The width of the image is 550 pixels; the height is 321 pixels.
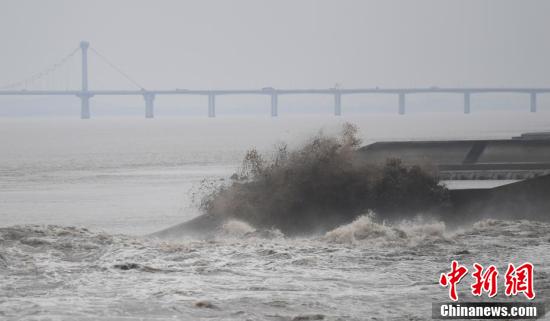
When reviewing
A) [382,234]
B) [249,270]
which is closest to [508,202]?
[382,234]

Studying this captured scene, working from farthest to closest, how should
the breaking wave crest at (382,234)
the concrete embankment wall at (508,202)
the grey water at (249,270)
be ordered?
the concrete embankment wall at (508,202), the breaking wave crest at (382,234), the grey water at (249,270)

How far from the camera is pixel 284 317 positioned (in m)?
A: 15.0

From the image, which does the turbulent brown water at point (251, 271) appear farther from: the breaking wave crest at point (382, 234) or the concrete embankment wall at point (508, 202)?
the concrete embankment wall at point (508, 202)

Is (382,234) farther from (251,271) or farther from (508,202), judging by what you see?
(508,202)

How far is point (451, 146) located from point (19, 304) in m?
31.4

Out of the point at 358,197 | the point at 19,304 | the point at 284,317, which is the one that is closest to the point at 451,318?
the point at 284,317

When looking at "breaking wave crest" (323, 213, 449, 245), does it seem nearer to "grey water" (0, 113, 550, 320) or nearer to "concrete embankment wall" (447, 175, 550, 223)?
"grey water" (0, 113, 550, 320)

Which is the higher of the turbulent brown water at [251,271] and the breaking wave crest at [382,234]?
the breaking wave crest at [382,234]

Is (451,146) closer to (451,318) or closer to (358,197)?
(358,197)

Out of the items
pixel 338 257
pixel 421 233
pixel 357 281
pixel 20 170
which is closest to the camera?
pixel 357 281

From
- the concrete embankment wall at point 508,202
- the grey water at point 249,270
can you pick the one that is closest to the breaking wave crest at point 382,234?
the grey water at point 249,270

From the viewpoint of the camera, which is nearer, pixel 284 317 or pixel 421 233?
pixel 284 317

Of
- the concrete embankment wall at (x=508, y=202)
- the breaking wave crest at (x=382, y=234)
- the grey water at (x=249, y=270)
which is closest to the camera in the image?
the grey water at (x=249, y=270)

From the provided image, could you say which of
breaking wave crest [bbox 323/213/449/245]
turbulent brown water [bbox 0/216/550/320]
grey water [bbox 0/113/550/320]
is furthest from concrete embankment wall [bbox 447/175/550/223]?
breaking wave crest [bbox 323/213/449/245]
